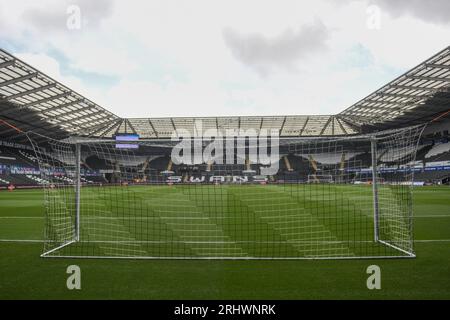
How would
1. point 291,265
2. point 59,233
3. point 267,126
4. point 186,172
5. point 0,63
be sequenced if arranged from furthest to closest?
1. point 267,126
2. point 186,172
3. point 0,63
4. point 59,233
5. point 291,265

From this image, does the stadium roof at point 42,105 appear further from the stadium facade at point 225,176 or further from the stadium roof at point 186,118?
the stadium facade at point 225,176

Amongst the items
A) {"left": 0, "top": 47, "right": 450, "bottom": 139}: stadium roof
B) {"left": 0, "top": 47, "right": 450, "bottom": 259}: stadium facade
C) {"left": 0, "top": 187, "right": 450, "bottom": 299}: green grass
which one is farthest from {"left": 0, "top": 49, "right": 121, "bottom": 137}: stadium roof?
{"left": 0, "top": 187, "right": 450, "bottom": 299}: green grass

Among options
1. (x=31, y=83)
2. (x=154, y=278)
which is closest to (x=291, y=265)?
(x=154, y=278)

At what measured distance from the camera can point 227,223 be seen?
930 cm

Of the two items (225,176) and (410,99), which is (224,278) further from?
(410,99)

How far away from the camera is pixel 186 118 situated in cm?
4931

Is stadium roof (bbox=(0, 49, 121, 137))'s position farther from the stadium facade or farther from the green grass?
the green grass

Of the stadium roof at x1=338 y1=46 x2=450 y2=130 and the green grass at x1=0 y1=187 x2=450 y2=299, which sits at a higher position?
the stadium roof at x1=338 y1=46 x2=450 y2=130

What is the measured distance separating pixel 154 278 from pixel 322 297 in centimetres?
202

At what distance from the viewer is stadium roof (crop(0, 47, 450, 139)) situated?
26094mm

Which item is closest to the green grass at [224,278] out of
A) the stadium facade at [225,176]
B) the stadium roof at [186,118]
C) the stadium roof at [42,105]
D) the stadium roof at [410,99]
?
the stadium facade at [225,176]

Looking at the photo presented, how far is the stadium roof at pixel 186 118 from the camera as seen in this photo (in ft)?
85.6

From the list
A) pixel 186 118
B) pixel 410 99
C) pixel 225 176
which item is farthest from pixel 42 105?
pixel 410 99

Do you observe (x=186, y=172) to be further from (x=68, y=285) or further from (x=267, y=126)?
(x=68, y=285)
